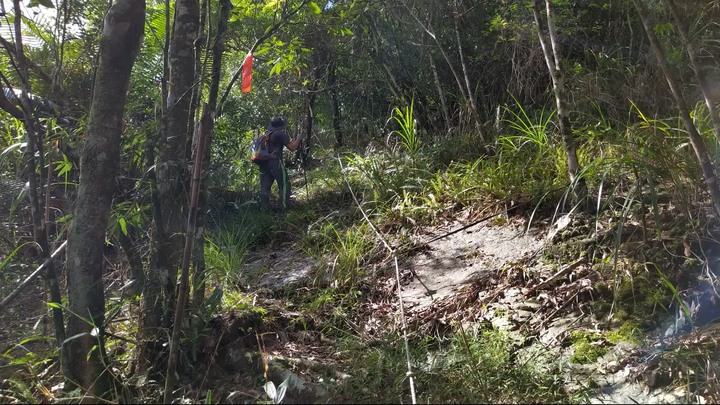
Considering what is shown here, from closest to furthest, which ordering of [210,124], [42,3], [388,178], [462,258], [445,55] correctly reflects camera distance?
1. [210,124]
2. [42,3]
3. [462,258]
4. [388,178]
5. [445,55]

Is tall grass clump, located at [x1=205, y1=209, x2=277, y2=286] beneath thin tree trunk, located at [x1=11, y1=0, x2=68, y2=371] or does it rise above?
beneath

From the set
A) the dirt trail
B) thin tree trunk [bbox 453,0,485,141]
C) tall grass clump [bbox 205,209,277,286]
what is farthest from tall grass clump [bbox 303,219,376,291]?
thin tree trunk [bbox 453,0,485,141]

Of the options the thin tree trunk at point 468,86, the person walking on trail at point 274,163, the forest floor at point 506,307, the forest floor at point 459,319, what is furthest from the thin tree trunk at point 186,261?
the person walking on trail at point 274,163

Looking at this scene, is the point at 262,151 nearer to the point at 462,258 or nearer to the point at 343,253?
the point at 343,253

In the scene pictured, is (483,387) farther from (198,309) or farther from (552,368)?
(198,309)

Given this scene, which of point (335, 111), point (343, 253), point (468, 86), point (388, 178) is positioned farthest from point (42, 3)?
point (335, 111)

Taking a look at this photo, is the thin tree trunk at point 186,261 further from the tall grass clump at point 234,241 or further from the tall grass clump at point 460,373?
the tall grass clump at point 234,241

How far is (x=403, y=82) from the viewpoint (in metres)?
8.38

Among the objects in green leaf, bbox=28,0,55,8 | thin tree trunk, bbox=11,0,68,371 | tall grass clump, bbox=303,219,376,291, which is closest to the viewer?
thin tree trunk, bbox=11,0,68,371

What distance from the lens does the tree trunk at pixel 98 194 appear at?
304cm

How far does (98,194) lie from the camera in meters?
3.15

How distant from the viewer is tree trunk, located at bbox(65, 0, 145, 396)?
3.04m

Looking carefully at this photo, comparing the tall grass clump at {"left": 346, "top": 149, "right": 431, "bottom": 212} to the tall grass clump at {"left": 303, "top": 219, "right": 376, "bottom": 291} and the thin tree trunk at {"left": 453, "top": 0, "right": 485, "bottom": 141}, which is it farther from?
the thin tree trunk at {"left": 453, "top": 0, "right": 485, "bottom": 141}

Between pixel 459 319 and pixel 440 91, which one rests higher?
pixel 440 91
